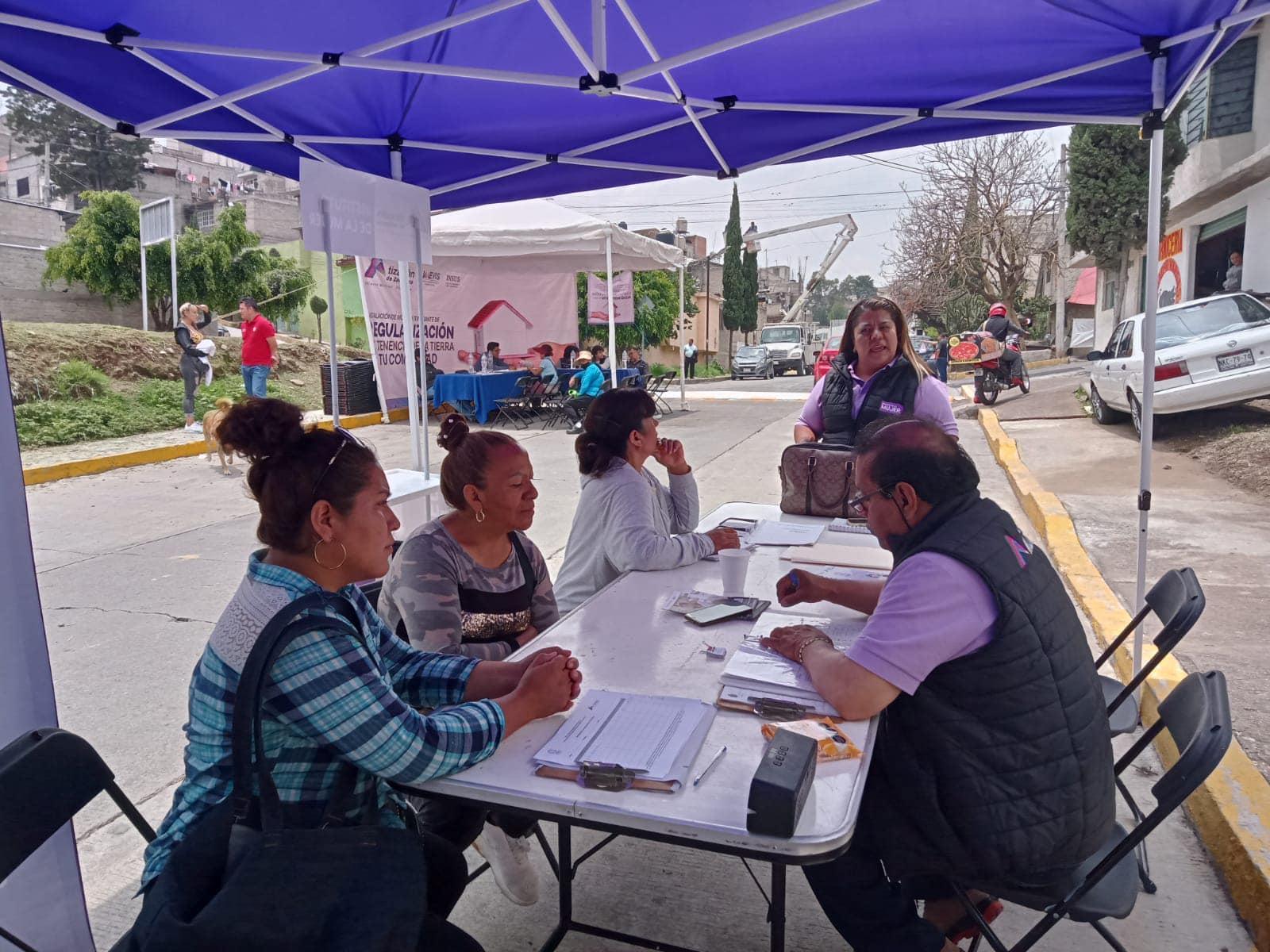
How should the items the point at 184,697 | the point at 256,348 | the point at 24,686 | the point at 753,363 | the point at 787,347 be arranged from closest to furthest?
the point at 24,686 < the point at 184,697 < the point at 256,348 < the point at 753,363 < the point at 787,347

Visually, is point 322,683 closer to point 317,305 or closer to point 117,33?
point 117,33

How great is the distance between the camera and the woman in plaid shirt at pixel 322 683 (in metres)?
1.39

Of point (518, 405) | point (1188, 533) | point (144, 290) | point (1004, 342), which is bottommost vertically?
point (1188, 533)

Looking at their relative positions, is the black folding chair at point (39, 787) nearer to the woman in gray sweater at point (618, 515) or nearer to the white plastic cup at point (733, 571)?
the woman in gray sweater at point (618, 515)

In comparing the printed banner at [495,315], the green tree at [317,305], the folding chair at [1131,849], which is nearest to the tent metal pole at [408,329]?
the folding chair at [1131,849]

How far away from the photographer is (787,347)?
1298 inches

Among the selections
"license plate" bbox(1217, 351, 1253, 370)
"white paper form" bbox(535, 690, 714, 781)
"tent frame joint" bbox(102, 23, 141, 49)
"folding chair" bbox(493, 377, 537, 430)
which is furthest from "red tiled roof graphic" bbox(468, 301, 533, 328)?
"white paper form" bbox(535, 690, 714, 781)

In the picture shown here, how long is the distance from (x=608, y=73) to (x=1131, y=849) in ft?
8.79

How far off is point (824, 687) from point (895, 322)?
2759 mm

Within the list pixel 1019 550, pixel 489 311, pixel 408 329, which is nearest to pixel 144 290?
pixel 489 311

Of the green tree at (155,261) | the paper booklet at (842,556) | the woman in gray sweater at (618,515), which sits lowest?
the paper booklet at (842,556)

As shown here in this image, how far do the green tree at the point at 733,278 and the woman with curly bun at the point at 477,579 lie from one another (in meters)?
43.1

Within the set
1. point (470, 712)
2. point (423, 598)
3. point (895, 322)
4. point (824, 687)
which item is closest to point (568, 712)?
point (470, 712)

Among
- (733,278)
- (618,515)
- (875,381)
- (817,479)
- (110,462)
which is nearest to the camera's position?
(618,515)
